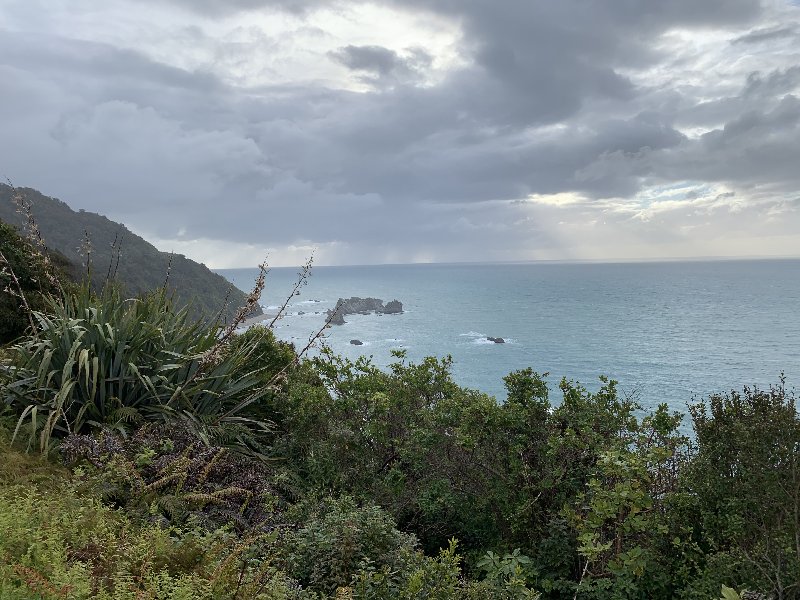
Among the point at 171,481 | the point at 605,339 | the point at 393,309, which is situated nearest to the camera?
the point at 171,481

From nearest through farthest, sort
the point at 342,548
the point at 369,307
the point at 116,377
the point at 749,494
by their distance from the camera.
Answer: the point at 342,548, the point at 749,494, the point at 116,377, the point at 369,307

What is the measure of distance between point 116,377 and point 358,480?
3.09m

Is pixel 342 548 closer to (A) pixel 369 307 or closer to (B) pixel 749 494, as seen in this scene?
(B) pixel 749 494

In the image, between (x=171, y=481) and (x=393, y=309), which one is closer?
(x=171, y=481)

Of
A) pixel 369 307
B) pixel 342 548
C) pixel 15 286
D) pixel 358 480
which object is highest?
pixel 15 286

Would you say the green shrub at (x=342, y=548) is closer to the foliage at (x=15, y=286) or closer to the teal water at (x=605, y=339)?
the foliage at (x=15, y=286)

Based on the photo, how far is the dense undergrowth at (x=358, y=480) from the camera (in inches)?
155

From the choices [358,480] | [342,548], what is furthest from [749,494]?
[358,480]

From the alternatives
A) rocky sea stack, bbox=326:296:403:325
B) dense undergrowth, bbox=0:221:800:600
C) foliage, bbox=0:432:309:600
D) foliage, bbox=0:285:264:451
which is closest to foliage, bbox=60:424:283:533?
dense undergrowth, bbox=0:221:800:600

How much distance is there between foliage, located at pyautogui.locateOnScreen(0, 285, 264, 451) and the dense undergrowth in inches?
1.3

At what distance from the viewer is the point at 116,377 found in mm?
6434

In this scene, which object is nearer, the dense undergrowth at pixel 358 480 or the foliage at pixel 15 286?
the dense undergrowth at pixel 358 480

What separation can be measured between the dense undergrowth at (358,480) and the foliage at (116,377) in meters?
0.03

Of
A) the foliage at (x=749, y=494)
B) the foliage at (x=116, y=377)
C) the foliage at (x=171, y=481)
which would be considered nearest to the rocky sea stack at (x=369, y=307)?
the foliage at (x=116, y=377)
